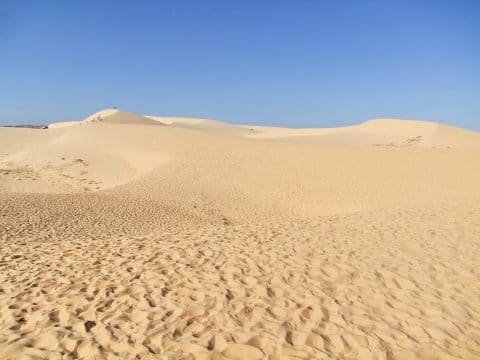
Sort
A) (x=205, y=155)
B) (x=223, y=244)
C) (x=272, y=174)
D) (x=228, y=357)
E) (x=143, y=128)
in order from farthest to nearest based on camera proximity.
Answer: (x=143, y=128) → (x=205, y=155) → (x=272, y=174) → (x=223, y=244) → (x=228, y=357)

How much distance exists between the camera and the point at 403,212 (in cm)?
1038

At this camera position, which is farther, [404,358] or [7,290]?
[7,290]

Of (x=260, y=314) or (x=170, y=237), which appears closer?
(x=260, y=314)

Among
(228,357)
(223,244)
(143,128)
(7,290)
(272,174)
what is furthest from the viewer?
(143,128)

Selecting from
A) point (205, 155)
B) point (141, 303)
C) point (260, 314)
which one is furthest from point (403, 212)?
point (205, 155)

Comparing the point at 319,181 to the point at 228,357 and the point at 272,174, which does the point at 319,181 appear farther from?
the point at 228,357

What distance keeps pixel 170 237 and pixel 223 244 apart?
4.66ft

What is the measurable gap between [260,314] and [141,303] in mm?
1587

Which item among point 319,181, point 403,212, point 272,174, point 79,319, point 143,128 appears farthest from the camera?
point 143,128

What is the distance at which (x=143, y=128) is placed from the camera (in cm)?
3209

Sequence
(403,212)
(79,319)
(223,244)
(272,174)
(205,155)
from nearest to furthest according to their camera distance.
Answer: (79,319)
(223,244)
(403,212)
(272,174)
(205,155)

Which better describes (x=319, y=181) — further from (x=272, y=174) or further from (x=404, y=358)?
(x=404, y=358)

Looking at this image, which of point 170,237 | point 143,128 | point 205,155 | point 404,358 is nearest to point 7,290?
point 170,237

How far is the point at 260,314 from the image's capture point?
4.63m
